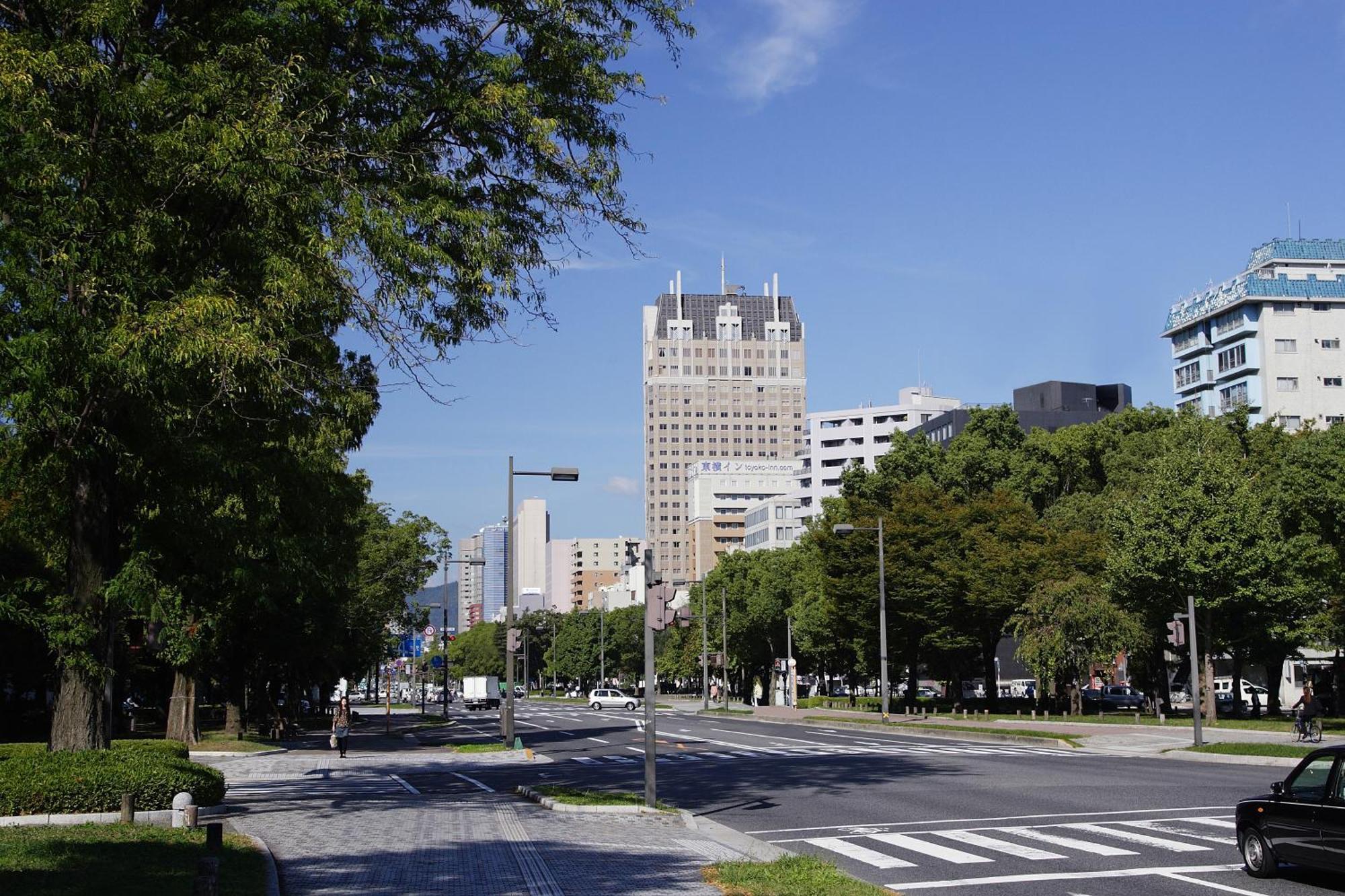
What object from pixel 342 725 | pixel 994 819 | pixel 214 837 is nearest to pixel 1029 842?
pixel 994 819

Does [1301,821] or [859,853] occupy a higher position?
[1301,821]

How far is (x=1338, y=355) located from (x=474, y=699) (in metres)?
76.7

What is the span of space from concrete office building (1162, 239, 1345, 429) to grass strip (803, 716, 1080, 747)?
56628 millimetres

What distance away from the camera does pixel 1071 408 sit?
13138cm

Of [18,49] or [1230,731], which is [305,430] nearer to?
[18,49]

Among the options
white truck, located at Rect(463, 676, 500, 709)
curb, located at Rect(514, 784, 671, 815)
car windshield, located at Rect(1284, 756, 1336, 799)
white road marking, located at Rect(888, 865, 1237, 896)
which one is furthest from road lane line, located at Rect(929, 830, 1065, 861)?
white truck, located at Rect(463, 676, 500, 709)

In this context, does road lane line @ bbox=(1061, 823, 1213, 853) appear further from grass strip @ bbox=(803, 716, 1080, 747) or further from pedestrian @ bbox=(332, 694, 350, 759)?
pedestrian @ bbox=(332, 694, 350, 759)

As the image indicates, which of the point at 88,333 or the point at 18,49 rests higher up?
the point at 18,49

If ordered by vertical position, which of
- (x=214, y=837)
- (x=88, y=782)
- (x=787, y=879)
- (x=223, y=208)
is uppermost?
(x=223, y=208)

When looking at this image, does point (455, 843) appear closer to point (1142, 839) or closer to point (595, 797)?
point (595, 797)

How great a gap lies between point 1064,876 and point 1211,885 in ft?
4.77

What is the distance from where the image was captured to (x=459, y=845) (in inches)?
606

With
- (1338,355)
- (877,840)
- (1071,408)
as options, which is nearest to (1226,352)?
(1338,355)

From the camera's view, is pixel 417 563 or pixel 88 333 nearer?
pixel 88 333
